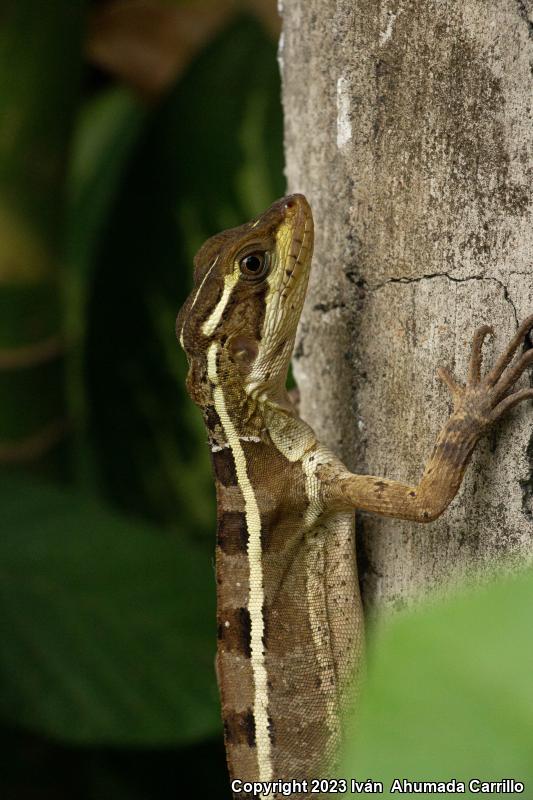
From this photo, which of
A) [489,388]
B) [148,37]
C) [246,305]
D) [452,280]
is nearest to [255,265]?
[246,305]

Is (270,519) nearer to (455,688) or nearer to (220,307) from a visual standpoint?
(220,307)

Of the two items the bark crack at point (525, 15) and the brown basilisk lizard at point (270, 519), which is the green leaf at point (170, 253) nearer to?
the brown basilisk lizard at point (270, 519)

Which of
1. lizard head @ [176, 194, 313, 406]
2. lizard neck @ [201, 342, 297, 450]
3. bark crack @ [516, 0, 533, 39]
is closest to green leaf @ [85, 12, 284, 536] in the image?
lizard head @ [176, 194, 313, 406]

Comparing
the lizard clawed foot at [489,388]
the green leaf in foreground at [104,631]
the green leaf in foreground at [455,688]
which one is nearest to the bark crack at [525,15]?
the lizard clawed foot at [489,388]

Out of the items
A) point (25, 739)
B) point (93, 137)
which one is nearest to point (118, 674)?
point (25, 739)

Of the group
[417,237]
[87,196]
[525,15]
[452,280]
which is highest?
[87,196]

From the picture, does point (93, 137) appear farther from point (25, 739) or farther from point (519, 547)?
point (519, 547)

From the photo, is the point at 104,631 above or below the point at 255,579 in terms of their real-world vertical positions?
below
